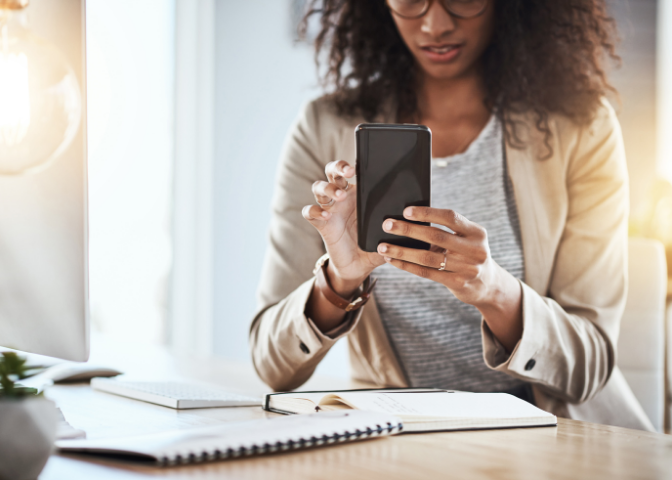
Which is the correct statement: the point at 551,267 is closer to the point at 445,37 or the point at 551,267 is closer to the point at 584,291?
the point at 584,291

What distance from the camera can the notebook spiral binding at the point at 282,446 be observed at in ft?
1.68

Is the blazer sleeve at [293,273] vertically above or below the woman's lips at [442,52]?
below

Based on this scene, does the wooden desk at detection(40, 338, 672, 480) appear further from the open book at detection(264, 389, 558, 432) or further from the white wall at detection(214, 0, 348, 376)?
the white wall at detection(214, 0, 348, 376)

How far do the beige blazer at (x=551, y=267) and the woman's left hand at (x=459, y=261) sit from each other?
114 millimetres

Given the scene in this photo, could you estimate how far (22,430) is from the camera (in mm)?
430

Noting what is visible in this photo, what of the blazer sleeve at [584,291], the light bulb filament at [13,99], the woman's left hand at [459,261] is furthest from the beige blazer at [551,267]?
the light bulb filament at [13,99]

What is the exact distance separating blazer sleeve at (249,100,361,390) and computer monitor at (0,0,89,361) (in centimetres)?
41

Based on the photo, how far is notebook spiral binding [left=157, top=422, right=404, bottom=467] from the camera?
20.1 inches

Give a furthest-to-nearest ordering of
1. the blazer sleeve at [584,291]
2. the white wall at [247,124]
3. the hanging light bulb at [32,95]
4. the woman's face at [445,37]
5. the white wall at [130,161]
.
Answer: the white wall at [247,124]
the white wall at [130,161]
the woman's face at [445,37]
the blazer sleeve at [584,291]
the hanging light bulb at [32,95]

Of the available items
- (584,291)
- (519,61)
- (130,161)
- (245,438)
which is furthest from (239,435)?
(130,161)

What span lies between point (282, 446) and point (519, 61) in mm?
975

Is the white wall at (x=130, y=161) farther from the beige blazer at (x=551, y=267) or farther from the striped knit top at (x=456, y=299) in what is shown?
the striped knit top at (x=456, y=299)

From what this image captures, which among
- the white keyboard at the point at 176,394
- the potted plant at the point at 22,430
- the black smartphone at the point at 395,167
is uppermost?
the black smartphone at the point at 395,167

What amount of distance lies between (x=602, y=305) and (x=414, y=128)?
0.57 metres
